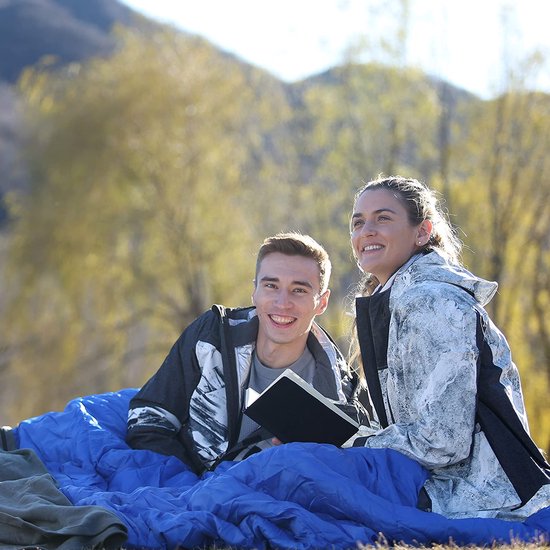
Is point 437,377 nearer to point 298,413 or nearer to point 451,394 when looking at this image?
point 451,394

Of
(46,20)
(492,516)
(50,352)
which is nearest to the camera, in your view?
(492,516)

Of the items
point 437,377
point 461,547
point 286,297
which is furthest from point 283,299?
point 461,547

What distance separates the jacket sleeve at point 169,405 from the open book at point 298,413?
92cm

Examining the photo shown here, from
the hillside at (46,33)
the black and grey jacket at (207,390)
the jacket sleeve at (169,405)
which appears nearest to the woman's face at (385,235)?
the black and grey jacket at (207,390)

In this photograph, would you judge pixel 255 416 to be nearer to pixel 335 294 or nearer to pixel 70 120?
pixel 70 120

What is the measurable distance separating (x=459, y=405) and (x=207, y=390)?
1.50 metres

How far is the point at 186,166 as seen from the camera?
22.6 m

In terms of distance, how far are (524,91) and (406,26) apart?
3082 mm

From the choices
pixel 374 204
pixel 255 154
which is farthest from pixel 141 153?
pixel 374 204

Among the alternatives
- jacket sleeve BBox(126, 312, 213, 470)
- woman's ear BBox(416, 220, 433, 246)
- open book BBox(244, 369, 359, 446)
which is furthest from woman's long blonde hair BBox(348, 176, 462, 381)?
jacket sleeve BBox(126, 312, 213, 470)

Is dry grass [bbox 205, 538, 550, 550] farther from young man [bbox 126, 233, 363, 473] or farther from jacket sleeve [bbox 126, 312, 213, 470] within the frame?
jacket sleeve [bbox 126, 312, 213, 470]

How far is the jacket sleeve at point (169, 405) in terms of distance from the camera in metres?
4.95

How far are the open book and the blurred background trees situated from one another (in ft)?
51.1

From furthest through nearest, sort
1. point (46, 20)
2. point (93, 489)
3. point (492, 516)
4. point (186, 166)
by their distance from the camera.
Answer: point (46, 20), point (186, 166), point (93, 489), point (492, 516)
